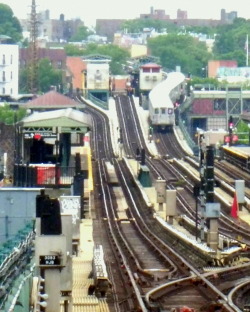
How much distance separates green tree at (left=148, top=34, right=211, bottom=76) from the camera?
546ft

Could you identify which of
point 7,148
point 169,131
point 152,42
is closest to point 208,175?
point 7,148

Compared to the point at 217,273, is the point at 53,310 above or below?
above

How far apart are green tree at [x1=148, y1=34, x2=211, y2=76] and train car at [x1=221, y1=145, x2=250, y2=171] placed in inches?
3797

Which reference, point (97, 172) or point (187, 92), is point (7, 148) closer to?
point (97, 172)

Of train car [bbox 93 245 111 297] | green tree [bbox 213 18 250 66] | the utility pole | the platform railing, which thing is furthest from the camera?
green tree [bbox 213 18 250 66]

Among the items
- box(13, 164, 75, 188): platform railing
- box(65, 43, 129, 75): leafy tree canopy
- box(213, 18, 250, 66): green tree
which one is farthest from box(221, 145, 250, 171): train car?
box(213, 18, 250, 66): green tree

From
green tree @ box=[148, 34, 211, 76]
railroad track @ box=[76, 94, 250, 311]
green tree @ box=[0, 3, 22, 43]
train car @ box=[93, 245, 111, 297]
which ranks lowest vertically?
green tree @ box=[148, 34, 211, 76]

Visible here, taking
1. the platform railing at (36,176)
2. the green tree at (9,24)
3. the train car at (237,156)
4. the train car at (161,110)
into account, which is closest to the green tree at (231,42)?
the green tree at (9,24)

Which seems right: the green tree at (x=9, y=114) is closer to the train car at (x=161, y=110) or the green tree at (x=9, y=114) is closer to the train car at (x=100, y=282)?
the train car at (x=161, y=110)

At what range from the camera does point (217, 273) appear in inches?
1045

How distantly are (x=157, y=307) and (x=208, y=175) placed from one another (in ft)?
41.8

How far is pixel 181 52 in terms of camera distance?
17075 cm

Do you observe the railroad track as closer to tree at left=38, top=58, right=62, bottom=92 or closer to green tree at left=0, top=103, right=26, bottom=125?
green tree at left=0, top=103, right=26, bottom=125

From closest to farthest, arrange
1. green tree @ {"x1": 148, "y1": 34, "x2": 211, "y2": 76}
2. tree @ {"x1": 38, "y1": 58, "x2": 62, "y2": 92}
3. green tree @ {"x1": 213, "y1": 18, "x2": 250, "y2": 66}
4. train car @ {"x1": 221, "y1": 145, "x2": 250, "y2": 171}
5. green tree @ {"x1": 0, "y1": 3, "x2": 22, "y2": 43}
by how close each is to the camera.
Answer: train car @ {"x1": 221, "y1": 145, "x2": 250, "y2": 171} → tree @ {"x1": 38, "y1": 58, "x2": 62, "y2": 92} → green tree @ {"x1": 148, "y1": 34, "x2": 211, "y2": 76} → green tree @ {"x1": 0, "y1": 3, "x2": 22, "y2": 43} → green tree @ {"x1": 213, "y1": 18, "x2": 250, "y2": 66}
